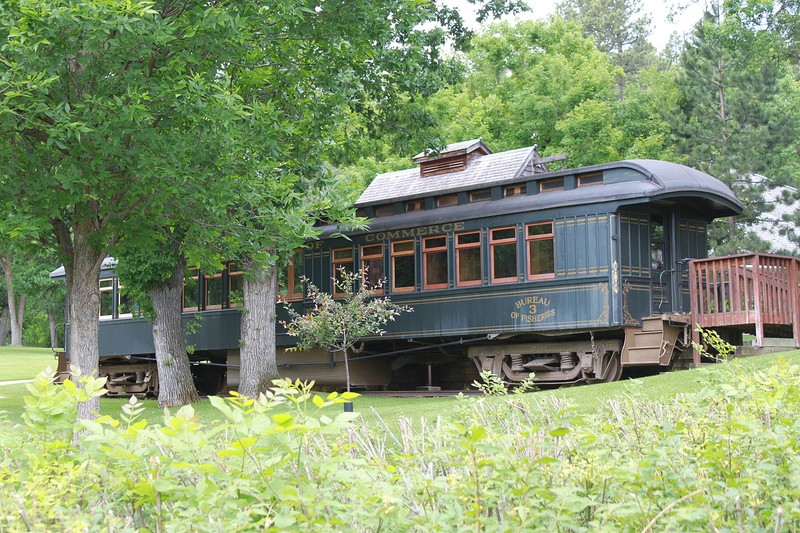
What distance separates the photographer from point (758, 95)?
100 ft

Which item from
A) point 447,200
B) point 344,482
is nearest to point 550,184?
point 447,200

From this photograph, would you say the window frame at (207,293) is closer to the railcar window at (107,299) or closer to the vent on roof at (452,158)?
the railcar window at (107,299)

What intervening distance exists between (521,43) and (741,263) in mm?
23481

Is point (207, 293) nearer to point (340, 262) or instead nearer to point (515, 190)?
point (340, 262)

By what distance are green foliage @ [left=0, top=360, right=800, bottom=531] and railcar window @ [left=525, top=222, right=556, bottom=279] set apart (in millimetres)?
12289

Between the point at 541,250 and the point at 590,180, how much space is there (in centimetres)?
143

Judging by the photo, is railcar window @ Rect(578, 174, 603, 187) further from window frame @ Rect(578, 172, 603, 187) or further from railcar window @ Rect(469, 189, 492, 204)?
railcar window @ Rect(469, 189, 492, 204)

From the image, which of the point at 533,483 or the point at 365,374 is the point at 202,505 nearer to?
the point at 533,483

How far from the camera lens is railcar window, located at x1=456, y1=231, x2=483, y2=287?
58.4 feet

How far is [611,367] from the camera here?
1694 centimetres

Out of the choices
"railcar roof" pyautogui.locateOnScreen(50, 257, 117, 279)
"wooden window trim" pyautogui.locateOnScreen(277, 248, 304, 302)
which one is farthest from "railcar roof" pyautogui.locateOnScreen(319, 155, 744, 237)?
"railcar roof" pyautogui.locateOnScreen(50, 257, 117, 279)

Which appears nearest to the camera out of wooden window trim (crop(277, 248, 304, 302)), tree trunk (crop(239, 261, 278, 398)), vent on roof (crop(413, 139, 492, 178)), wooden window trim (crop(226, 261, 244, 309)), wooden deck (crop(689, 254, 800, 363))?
wooden deck (crop(689, 254, 800, 363))

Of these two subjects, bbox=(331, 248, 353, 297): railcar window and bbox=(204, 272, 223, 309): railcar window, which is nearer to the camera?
bbox=(331, 248, 353, 297): railcar window

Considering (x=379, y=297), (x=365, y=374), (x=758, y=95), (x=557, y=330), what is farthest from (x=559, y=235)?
(x=758, y=95)
